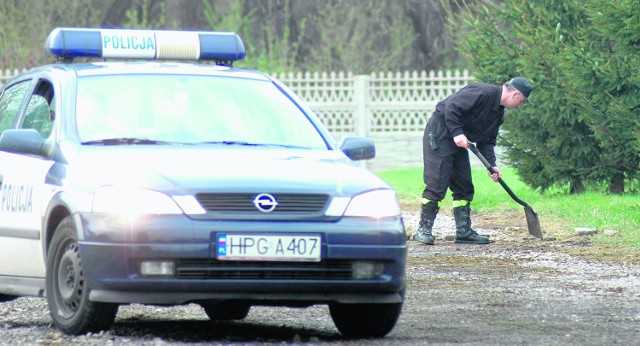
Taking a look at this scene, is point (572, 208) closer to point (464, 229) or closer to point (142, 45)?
point (464, 229)

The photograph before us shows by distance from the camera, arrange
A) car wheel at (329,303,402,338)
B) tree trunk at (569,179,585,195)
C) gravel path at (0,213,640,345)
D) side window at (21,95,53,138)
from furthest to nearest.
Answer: tree trunk at (569,179,585,195) < side window at (21,95,53,138) < car wheel at (329,303,402,338) < gravel path at (0,213,640,345)

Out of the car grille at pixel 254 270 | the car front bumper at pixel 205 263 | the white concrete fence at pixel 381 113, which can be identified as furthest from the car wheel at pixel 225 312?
the white concrete fence at pixel 381 113

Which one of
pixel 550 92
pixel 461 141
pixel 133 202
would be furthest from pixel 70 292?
pixel 550 92

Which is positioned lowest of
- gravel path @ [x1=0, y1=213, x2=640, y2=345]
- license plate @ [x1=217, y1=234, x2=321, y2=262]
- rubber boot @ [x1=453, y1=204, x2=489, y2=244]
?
rubber boot @ [x1=453, y1=204, x2=489, y2=244]

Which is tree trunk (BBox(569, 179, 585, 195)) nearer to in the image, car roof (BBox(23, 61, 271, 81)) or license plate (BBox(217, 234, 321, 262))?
car roof (BBox(23, 61, 271, 81))

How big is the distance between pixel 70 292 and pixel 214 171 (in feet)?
2.94

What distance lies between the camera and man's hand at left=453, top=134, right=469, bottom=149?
43.1 ft

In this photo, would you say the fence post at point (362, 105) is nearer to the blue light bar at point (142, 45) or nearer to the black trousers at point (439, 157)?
the black trousers at point (439, 157)

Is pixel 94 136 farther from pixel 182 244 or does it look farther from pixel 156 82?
pixel 182 244

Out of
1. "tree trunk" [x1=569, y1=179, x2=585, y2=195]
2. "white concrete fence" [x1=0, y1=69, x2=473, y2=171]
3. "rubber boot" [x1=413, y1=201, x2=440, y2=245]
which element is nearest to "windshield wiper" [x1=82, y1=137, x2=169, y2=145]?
"rubber boot" [x1=413, y1=201, x2=440, y2=245]

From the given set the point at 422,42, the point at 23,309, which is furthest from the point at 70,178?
the point at 422,42

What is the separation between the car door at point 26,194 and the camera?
25.0 feet

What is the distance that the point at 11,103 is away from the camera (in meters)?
8.81

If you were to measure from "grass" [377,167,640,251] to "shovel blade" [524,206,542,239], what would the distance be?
32cm
